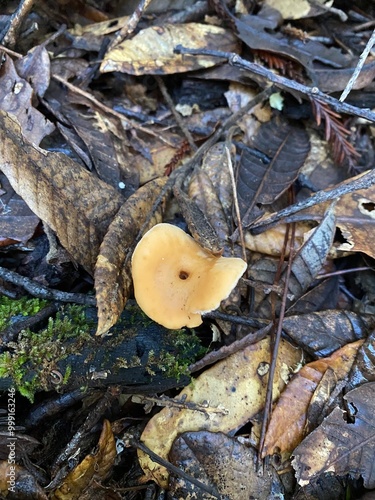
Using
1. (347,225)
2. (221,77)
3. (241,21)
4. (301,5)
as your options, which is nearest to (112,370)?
(347,225)

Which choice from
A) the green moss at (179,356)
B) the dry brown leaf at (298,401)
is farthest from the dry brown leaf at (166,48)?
the dry brown leaf at (298,401)

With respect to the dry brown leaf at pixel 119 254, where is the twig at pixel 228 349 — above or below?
below

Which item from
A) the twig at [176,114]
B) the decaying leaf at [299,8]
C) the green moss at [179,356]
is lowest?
the green moss at [179,356]

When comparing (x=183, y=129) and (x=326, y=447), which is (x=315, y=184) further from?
(x=326, y=447)

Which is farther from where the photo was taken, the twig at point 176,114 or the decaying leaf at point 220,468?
the twig at point 176,114

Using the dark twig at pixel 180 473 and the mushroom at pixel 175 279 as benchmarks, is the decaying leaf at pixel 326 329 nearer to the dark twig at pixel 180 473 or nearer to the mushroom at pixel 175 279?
the mushroom at pixel 175 279

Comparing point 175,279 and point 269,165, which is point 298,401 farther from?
point 269,165
